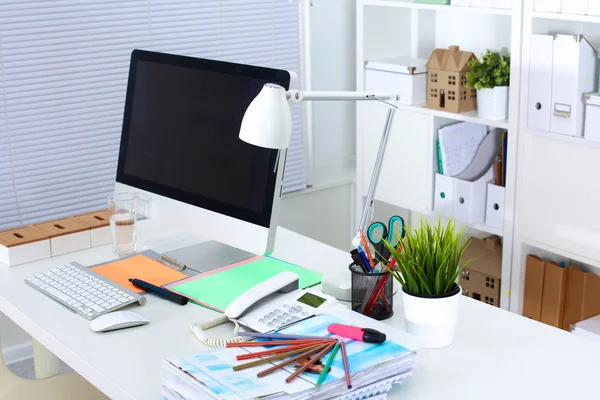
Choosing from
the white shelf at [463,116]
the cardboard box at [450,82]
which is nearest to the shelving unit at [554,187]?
the white shelf at [463,116]

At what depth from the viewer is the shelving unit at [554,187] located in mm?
2707

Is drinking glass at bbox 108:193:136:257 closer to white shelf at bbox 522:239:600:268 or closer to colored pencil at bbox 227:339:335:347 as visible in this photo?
colored pencil at bbox 227:339:335:347

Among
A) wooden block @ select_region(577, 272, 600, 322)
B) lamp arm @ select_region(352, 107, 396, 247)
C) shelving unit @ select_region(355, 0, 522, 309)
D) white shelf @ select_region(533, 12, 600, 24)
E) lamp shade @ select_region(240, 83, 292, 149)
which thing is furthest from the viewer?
shelving unit @ select_region(355, 0, 522, 309)

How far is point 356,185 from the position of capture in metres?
3.64

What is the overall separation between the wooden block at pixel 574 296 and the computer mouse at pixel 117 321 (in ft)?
5.58

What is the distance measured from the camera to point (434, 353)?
159 centimetres

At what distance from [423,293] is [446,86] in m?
1.69

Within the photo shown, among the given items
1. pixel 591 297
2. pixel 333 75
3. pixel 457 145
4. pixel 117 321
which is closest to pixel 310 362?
pixel 117 321

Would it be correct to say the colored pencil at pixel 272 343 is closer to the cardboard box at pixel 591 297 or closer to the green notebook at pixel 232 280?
the green notebook at pixel 232 280

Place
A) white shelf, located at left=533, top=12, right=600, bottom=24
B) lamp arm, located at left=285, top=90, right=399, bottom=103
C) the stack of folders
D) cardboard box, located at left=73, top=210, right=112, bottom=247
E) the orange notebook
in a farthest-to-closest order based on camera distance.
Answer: white shelf, located at left=533, top=12, right=600, bottom=24 → cardboard box, located at left=73, top=210, right=112, bottom=247 → the orange notebook → lamp arm, located at left=285, top=90, right=399, bottom=103 → the stack of folders

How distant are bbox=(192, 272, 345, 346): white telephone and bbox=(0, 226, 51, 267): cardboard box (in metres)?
0.64

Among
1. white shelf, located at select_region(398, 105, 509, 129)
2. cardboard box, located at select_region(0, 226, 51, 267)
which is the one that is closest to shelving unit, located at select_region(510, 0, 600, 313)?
white shelf, located at select_region(398, 105, 509, 129)

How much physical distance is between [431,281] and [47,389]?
0.99 metres

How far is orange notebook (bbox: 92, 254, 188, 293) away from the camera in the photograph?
77.2 inches
